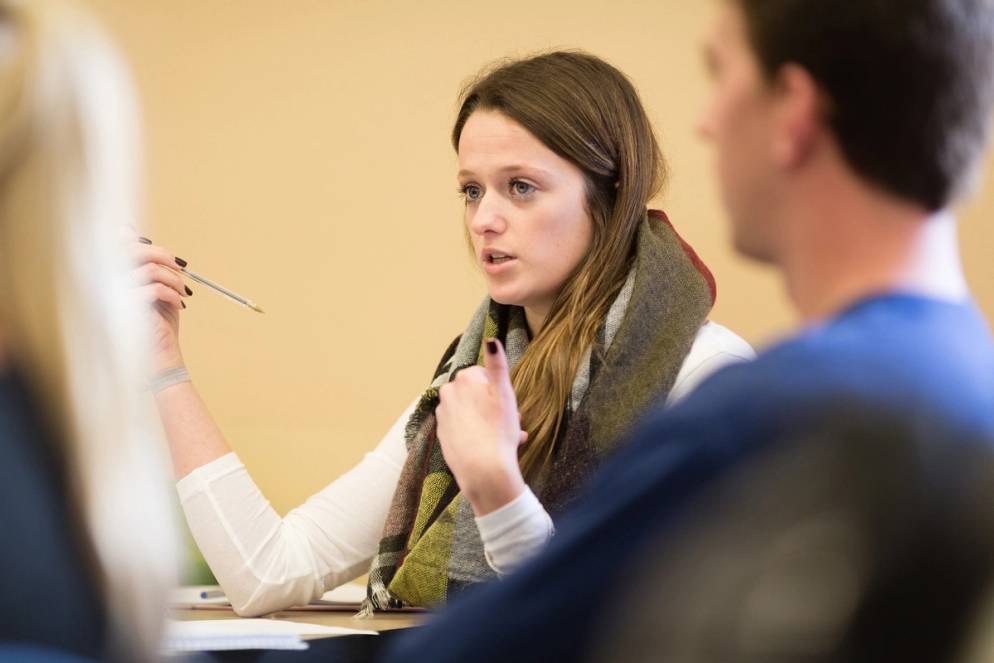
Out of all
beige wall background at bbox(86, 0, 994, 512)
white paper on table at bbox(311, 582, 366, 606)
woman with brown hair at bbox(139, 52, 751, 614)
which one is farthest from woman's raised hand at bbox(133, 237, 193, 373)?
beige wall background at bbox(86, 0, 994, 512)

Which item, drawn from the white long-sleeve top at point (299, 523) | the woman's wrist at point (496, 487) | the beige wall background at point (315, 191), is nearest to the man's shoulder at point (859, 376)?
the woman's wrist at point (496, 487)

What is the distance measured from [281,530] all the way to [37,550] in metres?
1.10

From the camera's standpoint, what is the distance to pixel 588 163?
1550 millimetres

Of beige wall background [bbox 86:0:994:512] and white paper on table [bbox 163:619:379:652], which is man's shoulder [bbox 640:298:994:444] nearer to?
white paper on table [bbox 163:619:379:652]

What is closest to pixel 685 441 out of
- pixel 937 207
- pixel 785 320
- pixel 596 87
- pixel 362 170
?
pixel 937 207

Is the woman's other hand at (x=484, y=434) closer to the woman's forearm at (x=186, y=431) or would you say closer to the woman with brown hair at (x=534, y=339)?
the woman with brown hair at (x=534, y=339)

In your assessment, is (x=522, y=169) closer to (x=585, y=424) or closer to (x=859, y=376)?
(x=585, y=424)

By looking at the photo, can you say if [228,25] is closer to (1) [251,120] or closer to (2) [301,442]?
(1) [251,120]

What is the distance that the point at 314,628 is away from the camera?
4.02 feet

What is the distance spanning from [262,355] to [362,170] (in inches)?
16.1

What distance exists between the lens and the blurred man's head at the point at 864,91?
639mm

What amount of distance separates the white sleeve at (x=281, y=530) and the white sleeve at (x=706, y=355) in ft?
1.48

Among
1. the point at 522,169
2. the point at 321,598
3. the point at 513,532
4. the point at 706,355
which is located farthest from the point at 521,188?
the point at 321,598

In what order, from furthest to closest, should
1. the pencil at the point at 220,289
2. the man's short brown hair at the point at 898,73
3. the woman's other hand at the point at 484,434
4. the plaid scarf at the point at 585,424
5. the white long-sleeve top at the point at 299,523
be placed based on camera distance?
the pencil at the point at 220,289 → the white long-sleeve top at the point at 299,523 → the plaid scarf at the point at 585,424 → the woman's other hand at the point at 484,434 → the man's short brown hair at the point at 898,73
